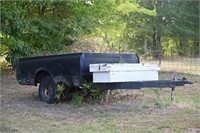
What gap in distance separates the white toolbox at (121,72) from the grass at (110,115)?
1.85 feet

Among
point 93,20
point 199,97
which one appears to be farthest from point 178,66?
point 199,97

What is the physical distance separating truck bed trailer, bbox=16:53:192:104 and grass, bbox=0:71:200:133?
417 mm

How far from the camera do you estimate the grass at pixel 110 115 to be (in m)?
4.98

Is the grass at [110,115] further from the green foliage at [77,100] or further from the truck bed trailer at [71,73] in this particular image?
the truck bed trailer at [71,73]

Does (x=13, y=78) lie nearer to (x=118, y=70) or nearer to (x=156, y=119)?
(x=118, y=70)

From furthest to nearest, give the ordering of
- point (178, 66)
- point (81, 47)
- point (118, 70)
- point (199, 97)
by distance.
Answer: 1. point (178, 66)
2. point (81, 47)
3. point (199, 97)
4. point (118, 70)

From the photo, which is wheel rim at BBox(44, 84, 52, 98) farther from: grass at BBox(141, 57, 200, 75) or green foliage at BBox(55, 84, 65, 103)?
grass at BBox(141, 57, 200, 75)

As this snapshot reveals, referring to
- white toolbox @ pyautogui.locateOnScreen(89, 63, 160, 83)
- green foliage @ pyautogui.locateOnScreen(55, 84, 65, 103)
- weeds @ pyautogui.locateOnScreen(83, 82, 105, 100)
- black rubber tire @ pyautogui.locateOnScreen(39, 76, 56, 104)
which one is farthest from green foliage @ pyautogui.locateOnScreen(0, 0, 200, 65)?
white toolbox @ pyautogui.locateOnScreen(89, 63, 160, 83)

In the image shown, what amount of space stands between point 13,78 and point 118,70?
23.2 ft

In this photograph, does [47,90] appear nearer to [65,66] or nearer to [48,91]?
[48,91]

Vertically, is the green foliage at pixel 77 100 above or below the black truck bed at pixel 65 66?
below

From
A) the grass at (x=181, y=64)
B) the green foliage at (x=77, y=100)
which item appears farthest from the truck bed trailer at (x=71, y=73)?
the grass at (x=181, y=64)

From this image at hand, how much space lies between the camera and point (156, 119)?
5.47 metres

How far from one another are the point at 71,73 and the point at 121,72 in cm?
105
